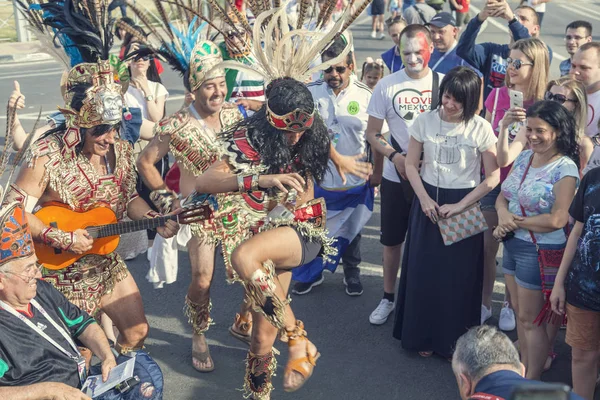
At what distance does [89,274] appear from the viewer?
14.0 feet

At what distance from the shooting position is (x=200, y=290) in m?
4.86

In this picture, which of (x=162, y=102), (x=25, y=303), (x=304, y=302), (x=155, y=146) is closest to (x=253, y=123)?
(x=155, y=146)

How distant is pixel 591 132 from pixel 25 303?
151 inches

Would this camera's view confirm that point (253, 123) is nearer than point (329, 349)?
Yes

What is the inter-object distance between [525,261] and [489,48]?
2.59m

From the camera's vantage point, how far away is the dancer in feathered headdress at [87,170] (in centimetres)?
412

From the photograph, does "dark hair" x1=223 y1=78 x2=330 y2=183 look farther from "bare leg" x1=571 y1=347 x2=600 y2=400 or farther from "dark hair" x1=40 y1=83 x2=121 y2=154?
"bare leg" x1=571 y1=347 x2=600 y2=400

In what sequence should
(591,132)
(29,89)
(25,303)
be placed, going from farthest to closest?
(29,89)
(591,132)
(25,303)

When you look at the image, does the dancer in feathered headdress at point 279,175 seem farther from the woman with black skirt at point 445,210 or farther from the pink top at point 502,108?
the pink top at point 502,108

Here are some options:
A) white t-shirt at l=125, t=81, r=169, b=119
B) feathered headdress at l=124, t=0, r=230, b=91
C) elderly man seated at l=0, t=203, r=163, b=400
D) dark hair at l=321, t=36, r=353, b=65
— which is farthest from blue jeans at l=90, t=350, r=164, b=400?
white t-shirt at l=125, t=81, r=169, b=119

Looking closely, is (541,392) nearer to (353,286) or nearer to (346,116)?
(346,116)

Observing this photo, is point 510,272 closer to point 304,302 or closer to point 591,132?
point 591,132

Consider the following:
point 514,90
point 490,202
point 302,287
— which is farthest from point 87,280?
point 514,90

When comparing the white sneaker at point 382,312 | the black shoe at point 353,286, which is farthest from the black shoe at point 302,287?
the white sneaker at point 382,312
